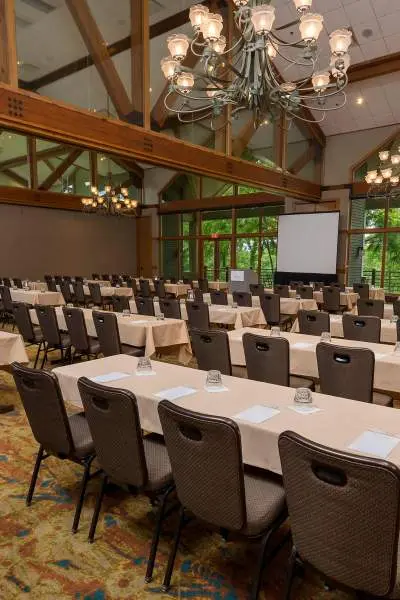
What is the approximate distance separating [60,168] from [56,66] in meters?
Answer: 8.05

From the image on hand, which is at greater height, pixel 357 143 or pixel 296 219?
pixel 357 143

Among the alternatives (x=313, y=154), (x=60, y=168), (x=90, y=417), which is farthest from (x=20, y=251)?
(x=90, y=417)

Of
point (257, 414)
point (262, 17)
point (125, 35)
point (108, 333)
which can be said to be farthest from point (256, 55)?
point (125, 35)

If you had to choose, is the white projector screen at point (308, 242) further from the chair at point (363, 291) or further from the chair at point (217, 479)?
the chair at point (217, 479)

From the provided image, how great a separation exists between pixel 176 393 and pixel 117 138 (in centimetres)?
670

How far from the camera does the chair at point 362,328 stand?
4680 millimetres

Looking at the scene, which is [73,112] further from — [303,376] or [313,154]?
[313,154]

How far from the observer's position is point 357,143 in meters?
13.7

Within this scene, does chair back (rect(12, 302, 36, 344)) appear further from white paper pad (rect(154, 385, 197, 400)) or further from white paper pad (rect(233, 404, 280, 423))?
white paper pad (rect(233, 404, 280, 423))

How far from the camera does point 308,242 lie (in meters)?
13.9

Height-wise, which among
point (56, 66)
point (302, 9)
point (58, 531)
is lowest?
point (58, 531)

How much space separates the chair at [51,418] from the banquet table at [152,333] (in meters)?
2.51

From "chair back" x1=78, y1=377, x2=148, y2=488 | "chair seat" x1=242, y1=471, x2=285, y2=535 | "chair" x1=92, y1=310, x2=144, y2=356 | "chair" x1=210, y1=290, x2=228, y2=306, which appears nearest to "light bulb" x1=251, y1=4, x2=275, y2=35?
"chair" x1=92, y1=310, x2=144, y2=356

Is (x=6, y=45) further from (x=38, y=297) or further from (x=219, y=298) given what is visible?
(x=219, y=298)
